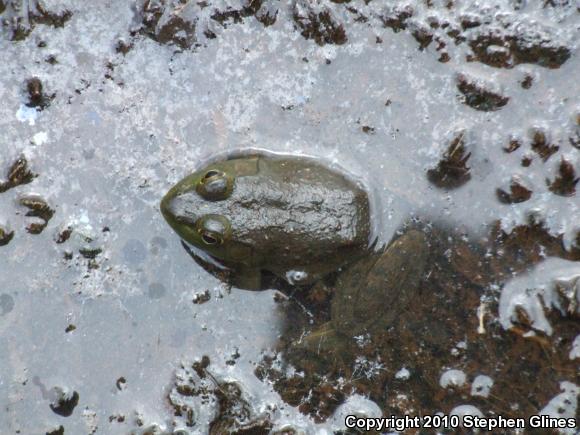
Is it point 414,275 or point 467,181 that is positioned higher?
point 467,181

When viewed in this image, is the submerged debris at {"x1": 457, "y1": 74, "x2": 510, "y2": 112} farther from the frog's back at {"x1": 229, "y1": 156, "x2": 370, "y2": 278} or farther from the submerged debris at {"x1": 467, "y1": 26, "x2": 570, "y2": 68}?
the frog's back at {"x1": 229, "y1": 156, "x2": 370, "y2": 278}

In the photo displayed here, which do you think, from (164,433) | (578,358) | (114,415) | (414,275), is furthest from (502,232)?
(114,415)

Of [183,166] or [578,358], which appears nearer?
[578,358]

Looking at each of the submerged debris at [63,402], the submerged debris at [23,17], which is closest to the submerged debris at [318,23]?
the submerged debris at [23,17]

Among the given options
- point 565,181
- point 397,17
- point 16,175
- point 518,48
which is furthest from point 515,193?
point 16,175

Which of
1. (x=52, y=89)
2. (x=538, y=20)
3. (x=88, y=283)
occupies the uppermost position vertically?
(x=538, y=20)

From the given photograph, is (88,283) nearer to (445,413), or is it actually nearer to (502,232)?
(445,413)

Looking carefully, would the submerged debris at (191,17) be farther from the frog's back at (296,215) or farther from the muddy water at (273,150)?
the frog's back at (296,215)
